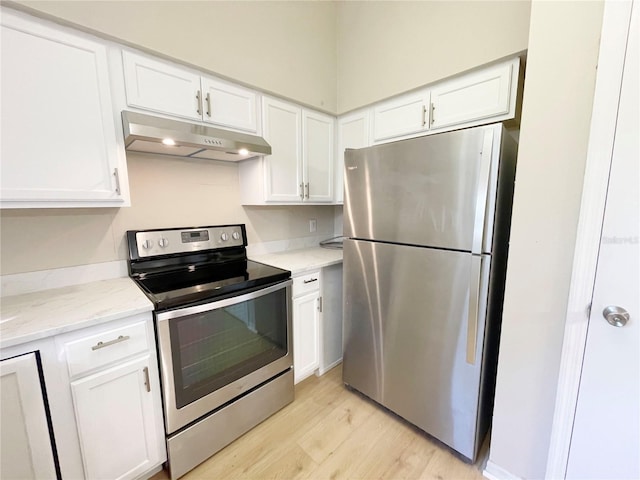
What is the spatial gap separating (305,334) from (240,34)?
1.99 metres

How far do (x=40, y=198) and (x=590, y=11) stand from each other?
223 centimetres

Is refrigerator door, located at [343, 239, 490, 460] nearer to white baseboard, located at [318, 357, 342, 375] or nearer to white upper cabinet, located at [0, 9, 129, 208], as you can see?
white baseboard, located at [318, 357, 342, 375]

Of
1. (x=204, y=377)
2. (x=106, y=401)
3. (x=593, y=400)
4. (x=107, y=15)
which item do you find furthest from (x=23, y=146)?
(x=593, y=400)

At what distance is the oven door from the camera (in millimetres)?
1270

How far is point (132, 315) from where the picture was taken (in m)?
1.15

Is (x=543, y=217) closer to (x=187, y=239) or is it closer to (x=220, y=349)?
(x=220, y=349)

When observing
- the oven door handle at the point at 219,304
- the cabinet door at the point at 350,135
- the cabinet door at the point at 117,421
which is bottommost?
the cabinet door at the point at 117,421

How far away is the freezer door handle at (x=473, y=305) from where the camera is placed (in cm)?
124

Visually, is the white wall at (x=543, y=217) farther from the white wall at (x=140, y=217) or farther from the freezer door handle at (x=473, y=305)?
the white wall at (x=140, y=217)

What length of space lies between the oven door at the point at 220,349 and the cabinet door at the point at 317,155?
891 mm

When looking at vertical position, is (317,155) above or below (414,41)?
below

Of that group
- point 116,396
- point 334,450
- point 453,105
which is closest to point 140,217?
point 116,396

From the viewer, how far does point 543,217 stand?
110cm

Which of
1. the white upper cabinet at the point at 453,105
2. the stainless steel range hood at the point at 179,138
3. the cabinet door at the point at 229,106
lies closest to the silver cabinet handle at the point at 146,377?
the stainless steel range hood at the point at 179,138
